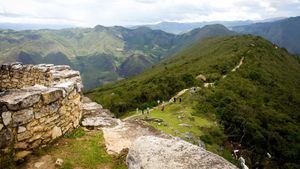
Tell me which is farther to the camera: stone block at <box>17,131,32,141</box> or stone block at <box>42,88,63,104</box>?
stone block at <box>42,88,63,104</box>

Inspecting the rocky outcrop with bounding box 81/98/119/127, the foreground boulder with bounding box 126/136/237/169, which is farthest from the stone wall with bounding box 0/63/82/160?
the foreground boulder with bounding box 126/136/237/169

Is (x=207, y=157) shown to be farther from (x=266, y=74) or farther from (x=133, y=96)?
(x=266, y=74)

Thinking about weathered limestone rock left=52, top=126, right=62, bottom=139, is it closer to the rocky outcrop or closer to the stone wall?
the stone wall

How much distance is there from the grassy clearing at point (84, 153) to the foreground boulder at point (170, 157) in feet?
4.92

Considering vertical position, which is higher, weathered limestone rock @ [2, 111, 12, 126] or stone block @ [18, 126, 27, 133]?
weathered limestone rock @ [2, 111, 12, 126]

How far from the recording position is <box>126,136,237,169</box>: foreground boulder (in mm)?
9156

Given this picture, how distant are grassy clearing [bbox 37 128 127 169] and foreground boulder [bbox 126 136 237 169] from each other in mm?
1498

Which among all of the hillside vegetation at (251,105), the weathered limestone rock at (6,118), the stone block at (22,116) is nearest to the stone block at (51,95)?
the stone block at (22,116)

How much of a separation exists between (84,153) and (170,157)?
428cm

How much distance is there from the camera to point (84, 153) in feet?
39.9

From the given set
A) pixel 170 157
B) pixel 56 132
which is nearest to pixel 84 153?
pixel 56 132

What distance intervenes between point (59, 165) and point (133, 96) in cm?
7057

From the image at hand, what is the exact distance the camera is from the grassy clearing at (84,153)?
37.4 ft

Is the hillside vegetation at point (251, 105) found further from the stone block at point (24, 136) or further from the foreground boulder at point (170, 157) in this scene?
the stone block at point (24, 136)
